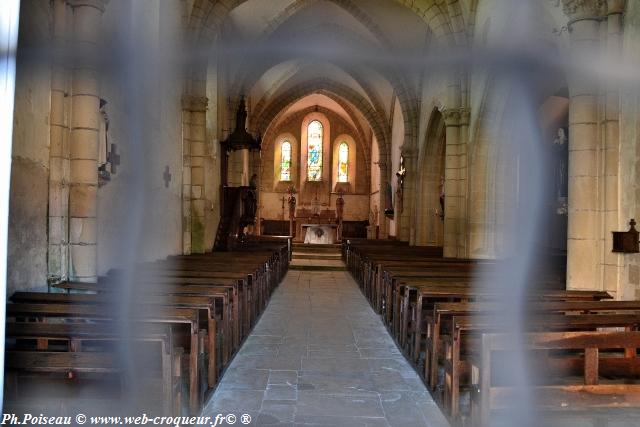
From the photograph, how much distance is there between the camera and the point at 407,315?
5.66m

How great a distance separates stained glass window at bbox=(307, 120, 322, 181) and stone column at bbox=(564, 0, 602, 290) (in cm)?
2397

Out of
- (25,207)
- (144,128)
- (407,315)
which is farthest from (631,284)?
(25,207)

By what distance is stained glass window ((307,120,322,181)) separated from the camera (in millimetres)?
29719

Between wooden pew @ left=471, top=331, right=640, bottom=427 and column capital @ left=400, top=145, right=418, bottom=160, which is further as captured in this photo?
column capital @ left=400, top=145, right=418, bottom=160

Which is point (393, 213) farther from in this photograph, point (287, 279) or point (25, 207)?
point (25, 207)

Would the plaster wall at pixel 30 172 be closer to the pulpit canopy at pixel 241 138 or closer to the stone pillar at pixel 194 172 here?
the stone pillar at pixel 194 172

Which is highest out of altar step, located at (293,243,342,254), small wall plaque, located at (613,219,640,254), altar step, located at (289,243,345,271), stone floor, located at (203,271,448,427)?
small wall plaque, located at (613,219,640,254)

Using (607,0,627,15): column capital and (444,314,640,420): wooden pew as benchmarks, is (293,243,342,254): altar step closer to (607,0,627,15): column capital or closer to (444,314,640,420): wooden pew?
(607,0,627,15): column capital

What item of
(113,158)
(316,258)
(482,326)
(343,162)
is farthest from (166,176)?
(343,162)

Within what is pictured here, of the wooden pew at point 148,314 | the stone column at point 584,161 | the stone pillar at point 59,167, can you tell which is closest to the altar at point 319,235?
the stone column at point 584,161

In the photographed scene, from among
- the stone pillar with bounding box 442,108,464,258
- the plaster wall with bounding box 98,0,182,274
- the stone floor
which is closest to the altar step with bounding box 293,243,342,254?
the stone pillar with bounding box 442,108,464,258

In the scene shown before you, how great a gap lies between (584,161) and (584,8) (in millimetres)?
1759

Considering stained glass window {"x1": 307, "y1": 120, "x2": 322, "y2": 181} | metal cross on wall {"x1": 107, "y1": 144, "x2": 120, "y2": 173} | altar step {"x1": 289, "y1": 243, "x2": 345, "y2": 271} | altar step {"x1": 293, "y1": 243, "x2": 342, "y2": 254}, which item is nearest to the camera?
metal cross on wall {"x1": 107, "y1": 144, "x2": 120, "y2": 173}

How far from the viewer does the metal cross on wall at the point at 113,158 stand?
21.9 ft
